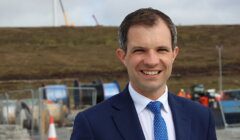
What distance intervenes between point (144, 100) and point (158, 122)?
0.38 ft

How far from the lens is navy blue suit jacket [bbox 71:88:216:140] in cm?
278

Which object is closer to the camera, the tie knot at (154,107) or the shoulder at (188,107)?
the tie knot at (154,107)

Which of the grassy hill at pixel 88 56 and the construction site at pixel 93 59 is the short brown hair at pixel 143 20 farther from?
the grassy hill at pixel 88 56

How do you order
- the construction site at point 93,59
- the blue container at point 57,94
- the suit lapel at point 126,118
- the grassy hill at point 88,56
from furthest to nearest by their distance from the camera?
the grassy hill at point 88,56 → the construction site at point 93,59 → the blue container at point 57,94 → the suit lapel at point 126,118

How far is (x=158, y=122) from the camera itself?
9.16ft

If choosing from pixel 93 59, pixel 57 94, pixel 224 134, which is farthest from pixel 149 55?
pixel 93 59

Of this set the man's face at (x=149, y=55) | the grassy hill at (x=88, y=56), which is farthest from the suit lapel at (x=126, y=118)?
the grassy hill at (x=88, y=56)

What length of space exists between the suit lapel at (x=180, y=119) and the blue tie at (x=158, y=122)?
0.20ft

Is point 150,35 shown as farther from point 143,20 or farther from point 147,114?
point 147,114

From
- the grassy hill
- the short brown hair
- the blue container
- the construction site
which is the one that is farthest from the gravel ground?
the grassy hill

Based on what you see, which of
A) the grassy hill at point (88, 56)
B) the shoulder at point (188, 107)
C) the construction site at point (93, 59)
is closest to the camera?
the shoulder at point (188, 107)

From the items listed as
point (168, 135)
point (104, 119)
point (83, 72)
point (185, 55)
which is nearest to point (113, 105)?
point (104, 119)

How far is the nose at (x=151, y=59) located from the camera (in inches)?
109

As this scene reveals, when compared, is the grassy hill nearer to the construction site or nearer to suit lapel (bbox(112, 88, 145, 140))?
the construction site
